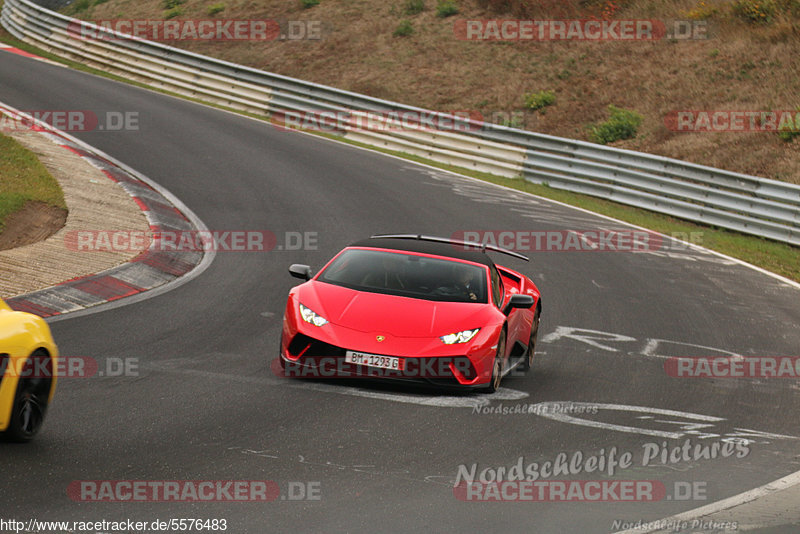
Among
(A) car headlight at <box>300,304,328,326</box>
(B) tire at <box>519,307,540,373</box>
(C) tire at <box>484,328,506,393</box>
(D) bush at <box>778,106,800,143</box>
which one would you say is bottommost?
(B) tire at <box>519,307,540,373</box>

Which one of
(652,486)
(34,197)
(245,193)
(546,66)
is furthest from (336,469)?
(546,66)

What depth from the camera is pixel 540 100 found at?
30438mm

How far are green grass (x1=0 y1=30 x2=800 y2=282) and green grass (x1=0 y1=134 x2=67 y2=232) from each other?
435 inches

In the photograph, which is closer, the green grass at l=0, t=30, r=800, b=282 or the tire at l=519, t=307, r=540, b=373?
the tire at l=519, t=307, r=540, b=373

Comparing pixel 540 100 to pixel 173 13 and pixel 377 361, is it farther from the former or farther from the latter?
pixel 377 361

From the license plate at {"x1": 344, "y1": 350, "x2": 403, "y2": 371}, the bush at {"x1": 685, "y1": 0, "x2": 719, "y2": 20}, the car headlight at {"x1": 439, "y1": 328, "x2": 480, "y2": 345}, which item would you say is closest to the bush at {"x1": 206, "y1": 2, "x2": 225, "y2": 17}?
the bush at {"x1": 685, "y1": 0, "x2": 719, "y2": 20}

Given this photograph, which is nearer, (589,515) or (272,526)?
(272,526)

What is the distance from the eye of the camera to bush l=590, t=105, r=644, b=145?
91.0 feet

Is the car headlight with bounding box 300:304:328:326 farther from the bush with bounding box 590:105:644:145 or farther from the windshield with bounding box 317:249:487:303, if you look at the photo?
the bush with bounding box 590:105:644:145

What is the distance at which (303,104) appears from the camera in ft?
95.8

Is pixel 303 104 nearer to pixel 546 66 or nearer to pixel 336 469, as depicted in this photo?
pixel 546 66

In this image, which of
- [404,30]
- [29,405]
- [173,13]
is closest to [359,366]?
[29,405]

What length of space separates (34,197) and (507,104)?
18.6 metres

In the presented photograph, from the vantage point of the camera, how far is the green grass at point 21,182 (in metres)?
14.6
